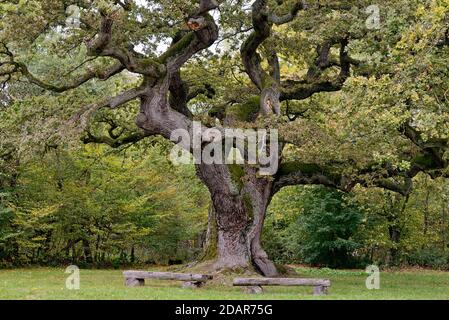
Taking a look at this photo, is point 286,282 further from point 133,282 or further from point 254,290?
point 133,282

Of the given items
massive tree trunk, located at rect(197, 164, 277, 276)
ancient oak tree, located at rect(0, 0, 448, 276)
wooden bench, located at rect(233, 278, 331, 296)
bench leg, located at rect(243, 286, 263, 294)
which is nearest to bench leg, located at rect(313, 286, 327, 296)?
wooden bench, located at rect(233, 278, 331, 296)

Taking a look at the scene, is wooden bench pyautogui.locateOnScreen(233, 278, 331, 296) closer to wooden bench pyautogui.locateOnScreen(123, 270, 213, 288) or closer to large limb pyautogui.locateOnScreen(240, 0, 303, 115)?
wooden bench pyautogui.locateOnScreen(123, 270, 213, 288)

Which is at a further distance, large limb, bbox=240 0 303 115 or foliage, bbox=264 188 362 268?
foliage, bbox=264 188 362 268

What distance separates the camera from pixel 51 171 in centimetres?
2597

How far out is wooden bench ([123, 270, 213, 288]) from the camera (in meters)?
15.0

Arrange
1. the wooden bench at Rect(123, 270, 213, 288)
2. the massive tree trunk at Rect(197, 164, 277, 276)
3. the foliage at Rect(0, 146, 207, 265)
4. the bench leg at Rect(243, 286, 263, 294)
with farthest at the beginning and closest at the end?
the foliage at Rect(0, 146, 207, 265) < the massive tree trunk at Rect(197, 164, 277, 276) < the wooden bench at Rect(123, 270, 213, 288) < the bench leg at Rect(243, 286, 263, 294)

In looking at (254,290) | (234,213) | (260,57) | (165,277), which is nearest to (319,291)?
(254,290)

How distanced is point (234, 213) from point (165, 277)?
12.5ft

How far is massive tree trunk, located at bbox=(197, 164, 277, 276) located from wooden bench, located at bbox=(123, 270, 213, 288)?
2.45 m

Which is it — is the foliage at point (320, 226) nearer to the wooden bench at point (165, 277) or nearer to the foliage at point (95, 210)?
the foliage at point (95, 210)

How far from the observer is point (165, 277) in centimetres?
1511

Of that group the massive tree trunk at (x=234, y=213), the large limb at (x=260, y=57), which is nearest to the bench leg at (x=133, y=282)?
the massive tree trunk at (x=234, y=213)
